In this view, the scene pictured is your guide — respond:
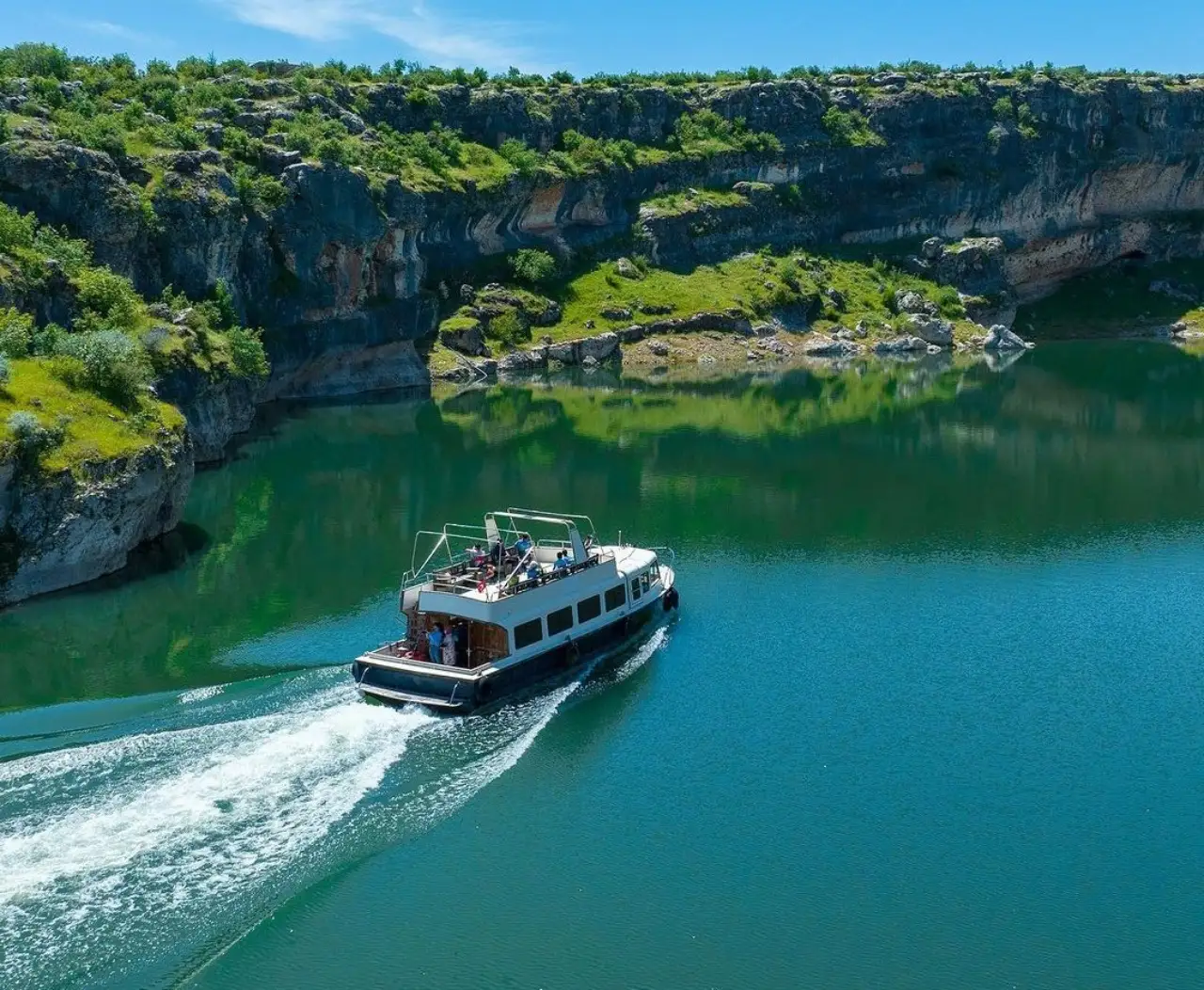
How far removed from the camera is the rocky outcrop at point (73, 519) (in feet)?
144

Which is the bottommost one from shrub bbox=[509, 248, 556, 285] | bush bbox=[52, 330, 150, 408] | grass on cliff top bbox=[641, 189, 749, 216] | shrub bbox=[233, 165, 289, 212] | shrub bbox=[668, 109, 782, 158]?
bush bbox=[52, 330, 150, 408]

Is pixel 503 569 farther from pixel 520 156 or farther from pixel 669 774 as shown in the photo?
pixel 520 156

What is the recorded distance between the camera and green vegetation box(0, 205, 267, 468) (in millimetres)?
46562

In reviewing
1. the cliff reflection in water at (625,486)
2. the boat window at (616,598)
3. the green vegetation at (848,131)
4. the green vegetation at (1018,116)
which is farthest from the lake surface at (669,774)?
the green vegetation at (1018,116)

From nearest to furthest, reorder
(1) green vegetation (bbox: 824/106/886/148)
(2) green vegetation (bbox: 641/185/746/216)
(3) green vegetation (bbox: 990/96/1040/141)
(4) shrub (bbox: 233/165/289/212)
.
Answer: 1. (4) shrub (bbox: 233/165/289/212)
2. (2) green vegetation (bbox: 641/185/746/216)
3. (1) green vegetation (bbox: 824/106/886/148)
4. (3) green vegetation (bbox: 990/96/1040/141)

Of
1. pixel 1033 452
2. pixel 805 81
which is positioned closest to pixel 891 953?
pixel 1033 452

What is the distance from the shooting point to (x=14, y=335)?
2024 inches

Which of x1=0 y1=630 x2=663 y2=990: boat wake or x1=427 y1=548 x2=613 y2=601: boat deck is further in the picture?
x1=427 y1=548 x2=613 y2=601: boat deck

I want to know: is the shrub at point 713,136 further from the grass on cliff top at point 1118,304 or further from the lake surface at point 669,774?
the lake surface at point 669,774

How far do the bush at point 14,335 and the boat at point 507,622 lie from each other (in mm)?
21315

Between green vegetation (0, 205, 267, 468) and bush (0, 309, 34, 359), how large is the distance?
40 millimetres

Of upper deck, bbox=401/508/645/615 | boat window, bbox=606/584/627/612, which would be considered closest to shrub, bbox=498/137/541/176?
upper deck, bbox=401/508/645/615

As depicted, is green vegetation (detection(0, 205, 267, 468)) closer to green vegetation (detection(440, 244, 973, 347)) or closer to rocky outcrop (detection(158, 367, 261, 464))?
rocky outcrop (detection(158, 367, 261, 464))

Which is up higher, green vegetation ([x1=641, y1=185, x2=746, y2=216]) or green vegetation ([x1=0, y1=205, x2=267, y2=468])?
green vegetation ([x1=641, y1=185, x2=746, y2=216])
